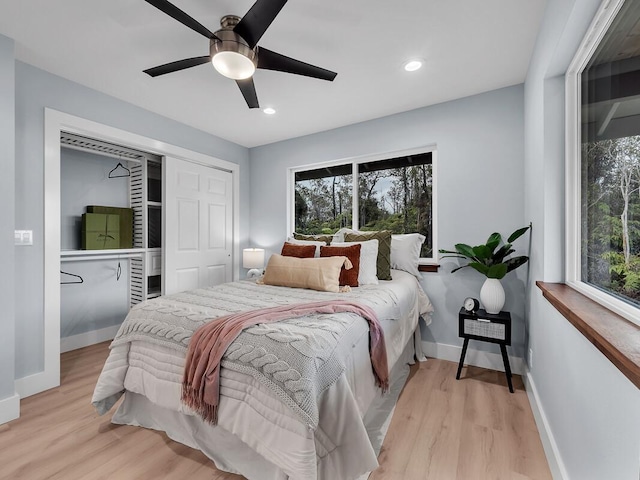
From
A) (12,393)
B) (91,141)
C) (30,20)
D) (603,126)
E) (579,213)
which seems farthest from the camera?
(91,141)

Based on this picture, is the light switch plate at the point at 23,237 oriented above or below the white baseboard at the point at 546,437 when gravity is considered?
above

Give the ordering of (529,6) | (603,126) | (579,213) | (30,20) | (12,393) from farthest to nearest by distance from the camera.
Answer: (12,393) < (30,20) < (529,6) < (579,213) < (603,126)

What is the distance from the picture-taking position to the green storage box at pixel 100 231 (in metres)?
3.27

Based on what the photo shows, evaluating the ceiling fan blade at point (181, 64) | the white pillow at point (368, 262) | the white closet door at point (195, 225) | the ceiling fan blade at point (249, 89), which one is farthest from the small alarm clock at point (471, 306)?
the white closet door at point (195, 225)

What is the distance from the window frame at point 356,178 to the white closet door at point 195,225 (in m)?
0.83

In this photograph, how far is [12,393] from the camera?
80.1 inches

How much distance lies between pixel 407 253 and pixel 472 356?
111cm

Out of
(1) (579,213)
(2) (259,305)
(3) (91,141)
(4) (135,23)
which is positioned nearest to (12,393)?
(2) (259,305)

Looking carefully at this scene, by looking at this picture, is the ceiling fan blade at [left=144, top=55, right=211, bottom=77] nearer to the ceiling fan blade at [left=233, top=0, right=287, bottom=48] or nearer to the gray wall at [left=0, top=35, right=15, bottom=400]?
the ceiling fan blade at [left=233, top=0, right=287, bottom=48]

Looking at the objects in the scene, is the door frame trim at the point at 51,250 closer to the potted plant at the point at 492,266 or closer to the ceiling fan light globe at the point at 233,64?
the ceiling fan light globe at the point at 233,64

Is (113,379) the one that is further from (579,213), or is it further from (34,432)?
(579,213)

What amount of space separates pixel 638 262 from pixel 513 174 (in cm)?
Result: 199

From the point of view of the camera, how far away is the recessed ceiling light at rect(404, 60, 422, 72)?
2.31 metres

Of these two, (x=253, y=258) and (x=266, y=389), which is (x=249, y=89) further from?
(x=253, y=258)
